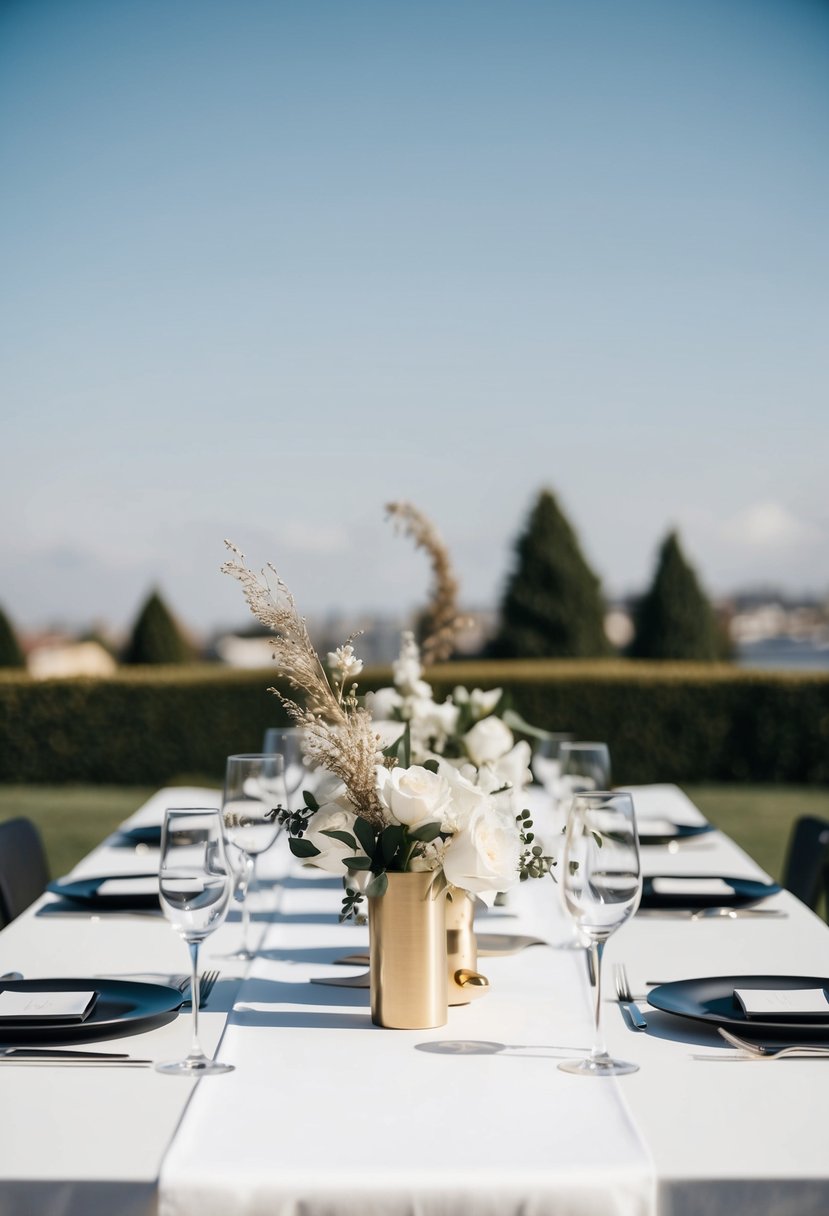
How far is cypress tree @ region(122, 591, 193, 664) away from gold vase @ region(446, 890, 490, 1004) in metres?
12.0

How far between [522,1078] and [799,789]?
10.0 m

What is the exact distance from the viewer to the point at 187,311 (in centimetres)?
2331

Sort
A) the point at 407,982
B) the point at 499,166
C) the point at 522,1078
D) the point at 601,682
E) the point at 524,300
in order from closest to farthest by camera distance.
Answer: the point at 522,1078 → the point at 407,982 → the point at 601,682 → the point at 499,166 → the point at 524,300

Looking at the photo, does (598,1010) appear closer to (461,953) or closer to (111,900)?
(461,953)

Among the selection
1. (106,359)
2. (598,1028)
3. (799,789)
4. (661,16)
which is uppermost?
(661,16)

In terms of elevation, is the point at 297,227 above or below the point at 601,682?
above

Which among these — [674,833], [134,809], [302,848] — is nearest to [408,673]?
[674,833]

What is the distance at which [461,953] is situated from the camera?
2.29 m

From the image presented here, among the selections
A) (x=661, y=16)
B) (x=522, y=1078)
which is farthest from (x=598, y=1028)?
(x=661, y=16)

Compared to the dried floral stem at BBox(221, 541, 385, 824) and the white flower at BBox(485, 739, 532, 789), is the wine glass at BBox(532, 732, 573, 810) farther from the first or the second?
the dried floral stem at BBox(221, 541, 385, 824)

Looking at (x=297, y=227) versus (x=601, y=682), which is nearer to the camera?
(x=601, y=682)

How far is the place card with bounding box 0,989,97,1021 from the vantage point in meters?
1.96

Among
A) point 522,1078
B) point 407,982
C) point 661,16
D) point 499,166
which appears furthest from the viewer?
point 499,166

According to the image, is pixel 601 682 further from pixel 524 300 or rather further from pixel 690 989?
pixel 524 300
